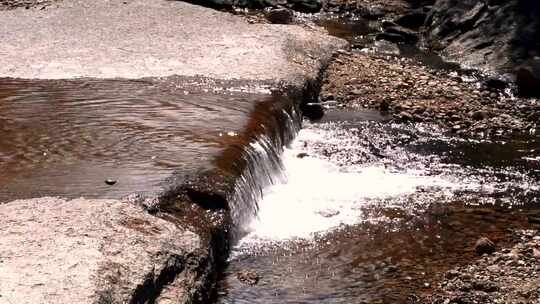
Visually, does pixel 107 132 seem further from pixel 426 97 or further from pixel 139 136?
pixel 426 97

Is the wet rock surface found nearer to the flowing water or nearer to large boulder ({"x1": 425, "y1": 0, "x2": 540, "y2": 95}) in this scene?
Answer: the flowing water

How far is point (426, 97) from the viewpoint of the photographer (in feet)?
A: 60.2

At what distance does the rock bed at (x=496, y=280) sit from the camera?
9.38 meters

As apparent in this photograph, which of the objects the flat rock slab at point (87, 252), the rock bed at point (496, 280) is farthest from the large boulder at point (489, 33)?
the flat rock slab at point (87, 252)

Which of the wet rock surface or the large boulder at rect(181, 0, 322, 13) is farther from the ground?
the large boulder at rect(181, 0, 322, 13)

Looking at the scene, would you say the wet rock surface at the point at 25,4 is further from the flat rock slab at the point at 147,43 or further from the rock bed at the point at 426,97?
the rock bed at the point at 426,97

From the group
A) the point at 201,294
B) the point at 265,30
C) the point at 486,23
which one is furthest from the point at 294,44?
the point at 201,294

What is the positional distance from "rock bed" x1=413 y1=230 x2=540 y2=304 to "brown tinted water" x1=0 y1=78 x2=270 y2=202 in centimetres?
412

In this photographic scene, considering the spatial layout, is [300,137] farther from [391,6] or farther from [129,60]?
[391,6]

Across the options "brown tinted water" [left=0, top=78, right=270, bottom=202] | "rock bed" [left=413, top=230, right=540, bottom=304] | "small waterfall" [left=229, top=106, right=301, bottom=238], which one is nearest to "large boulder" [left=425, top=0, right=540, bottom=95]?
"small waterfall" [left=229, top=106, right=301, bottom=238]

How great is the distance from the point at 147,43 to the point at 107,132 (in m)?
7.41

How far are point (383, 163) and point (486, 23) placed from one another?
417 inches

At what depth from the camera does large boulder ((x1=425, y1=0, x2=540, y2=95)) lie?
2100 cm

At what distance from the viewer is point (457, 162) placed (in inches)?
580
